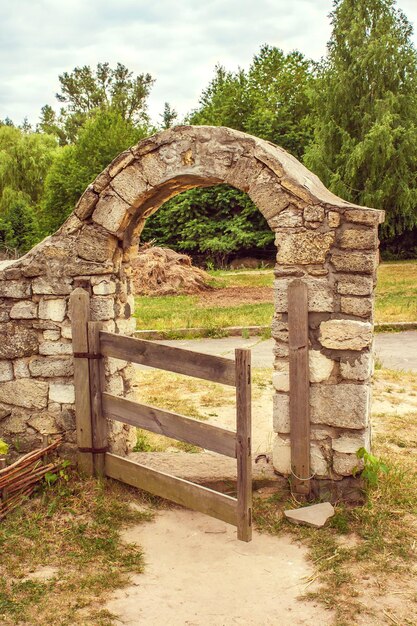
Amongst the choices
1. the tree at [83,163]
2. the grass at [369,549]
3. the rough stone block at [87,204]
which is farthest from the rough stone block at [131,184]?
the tree at [83,163]

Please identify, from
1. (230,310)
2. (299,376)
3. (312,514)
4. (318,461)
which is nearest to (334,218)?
(299,376)

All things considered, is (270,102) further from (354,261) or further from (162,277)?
(354,261)

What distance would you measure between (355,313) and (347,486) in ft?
4.67

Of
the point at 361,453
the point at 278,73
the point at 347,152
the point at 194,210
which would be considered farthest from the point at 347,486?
the point at 278,73

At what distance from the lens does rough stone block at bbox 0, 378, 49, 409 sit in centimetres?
588

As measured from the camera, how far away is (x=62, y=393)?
5.84 m

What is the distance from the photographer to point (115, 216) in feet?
18.3

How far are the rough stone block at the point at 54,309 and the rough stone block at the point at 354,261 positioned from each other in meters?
2.41

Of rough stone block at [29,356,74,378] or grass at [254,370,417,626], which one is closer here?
grass at [254,370,417,626]

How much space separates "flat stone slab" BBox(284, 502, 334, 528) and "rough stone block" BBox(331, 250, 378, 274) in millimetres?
1868

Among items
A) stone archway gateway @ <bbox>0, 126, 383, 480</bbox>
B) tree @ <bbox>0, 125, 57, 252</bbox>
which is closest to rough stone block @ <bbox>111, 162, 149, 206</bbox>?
stone archway gateway @ <bbox>0, 126, 383, 480</bbox>

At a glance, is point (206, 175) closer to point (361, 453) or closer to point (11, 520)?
point (361, 453)

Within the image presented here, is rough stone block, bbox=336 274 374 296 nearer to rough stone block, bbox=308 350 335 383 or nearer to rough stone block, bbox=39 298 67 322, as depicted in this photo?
rough stone block, bbox=308 350 335 383

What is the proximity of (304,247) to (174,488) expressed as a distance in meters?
2.15
